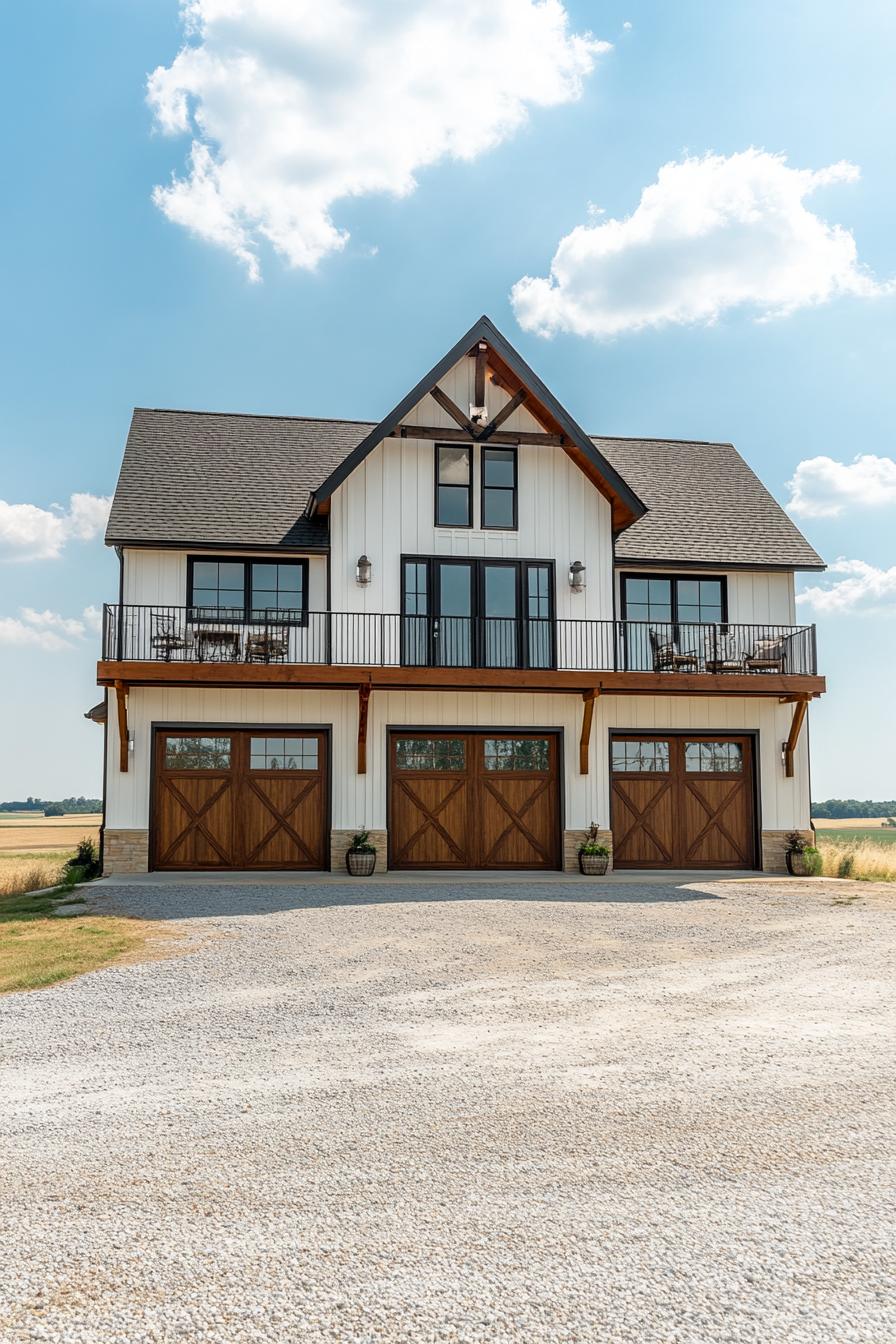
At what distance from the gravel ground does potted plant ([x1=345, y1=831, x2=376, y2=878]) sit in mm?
8436

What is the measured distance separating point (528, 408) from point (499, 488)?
1758 millimetres

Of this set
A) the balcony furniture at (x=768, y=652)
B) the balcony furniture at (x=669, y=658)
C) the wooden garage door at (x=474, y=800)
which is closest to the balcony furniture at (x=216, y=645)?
the wooden garage door at (x=474, y=800)

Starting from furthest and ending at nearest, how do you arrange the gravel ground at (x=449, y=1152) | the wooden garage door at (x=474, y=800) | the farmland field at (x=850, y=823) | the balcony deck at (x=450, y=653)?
the farmland field at (x=850, y=823)
the wooden garage door at (x=474, y=800)
the balcony deck at (x=450, y=653)
the gravel ground at (x=449, y=1152)

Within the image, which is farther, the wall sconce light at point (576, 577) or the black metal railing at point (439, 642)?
the wall sconce light at point (576, 577)

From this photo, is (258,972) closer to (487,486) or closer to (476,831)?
(476,831)

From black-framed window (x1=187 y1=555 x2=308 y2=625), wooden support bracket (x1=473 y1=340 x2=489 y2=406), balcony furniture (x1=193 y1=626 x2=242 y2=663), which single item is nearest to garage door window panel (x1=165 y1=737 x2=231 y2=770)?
balcony furniture (x1=193 y1=626 x2=242 y2=663)

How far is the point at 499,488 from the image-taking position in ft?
71.9

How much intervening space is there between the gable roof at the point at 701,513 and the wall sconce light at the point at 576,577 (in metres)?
1.19

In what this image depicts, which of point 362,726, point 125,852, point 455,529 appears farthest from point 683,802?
point 125,852

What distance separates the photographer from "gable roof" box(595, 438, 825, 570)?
22.8m

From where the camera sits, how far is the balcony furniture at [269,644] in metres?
19.9

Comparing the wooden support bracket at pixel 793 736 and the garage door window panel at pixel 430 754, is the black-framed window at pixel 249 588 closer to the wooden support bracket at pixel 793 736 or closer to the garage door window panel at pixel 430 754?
the garage door window panel at pixel 430 754

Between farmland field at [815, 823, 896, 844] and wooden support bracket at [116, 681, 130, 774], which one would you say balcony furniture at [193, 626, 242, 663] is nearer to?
wooden support bracket at [116, 681, 130, 774]

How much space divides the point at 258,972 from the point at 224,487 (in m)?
13.9
